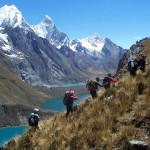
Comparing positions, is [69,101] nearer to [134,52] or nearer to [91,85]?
[91,85]

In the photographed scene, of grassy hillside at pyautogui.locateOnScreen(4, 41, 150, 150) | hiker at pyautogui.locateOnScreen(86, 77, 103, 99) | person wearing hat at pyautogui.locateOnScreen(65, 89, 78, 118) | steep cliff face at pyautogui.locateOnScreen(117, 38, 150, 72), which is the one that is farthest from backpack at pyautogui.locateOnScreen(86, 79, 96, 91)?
steep cliff face at pyautogui.locateOnScreen(117, 38, 150, 72)

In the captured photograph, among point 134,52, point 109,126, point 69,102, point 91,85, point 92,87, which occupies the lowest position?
point 109,126

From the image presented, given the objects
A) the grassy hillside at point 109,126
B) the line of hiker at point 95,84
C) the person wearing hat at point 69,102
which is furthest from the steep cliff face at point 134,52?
the grassy hillside at point 109,126

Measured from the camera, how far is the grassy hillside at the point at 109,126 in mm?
18031

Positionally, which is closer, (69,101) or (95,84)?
(69,101)

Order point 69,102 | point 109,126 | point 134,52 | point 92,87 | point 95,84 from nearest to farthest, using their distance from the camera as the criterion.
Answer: point 109,126
point 69,102
point 92,87
point 95,84
point 134,52

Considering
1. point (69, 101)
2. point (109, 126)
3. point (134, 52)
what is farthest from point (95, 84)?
point (134, 52)

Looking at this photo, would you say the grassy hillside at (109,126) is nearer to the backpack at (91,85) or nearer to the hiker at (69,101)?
the hiker at (69,101)

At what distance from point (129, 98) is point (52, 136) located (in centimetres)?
515

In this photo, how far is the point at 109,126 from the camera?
19.7 metres

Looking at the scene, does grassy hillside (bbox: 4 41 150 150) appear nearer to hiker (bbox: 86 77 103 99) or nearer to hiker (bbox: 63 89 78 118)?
hiker (bbox: 63 89 78 118)

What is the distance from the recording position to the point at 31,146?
2458 centimetres

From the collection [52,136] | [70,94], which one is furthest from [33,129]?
[52,136]

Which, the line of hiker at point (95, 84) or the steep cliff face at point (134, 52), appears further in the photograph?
the steep cliff face at point (134, 52)
